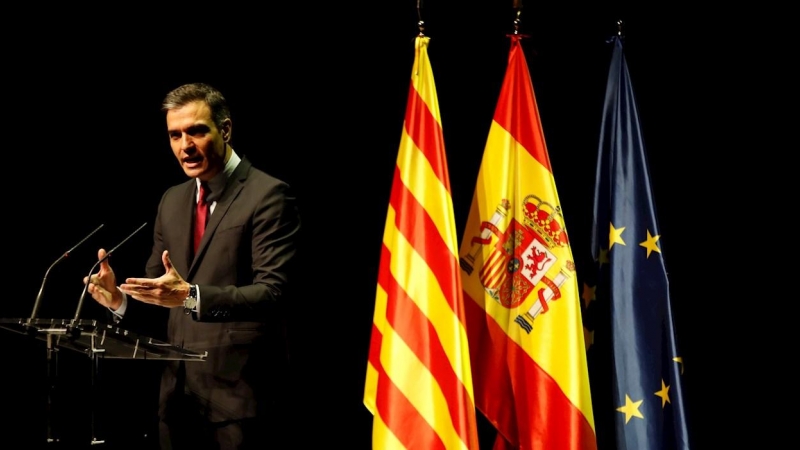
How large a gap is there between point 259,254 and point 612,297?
4.11ft

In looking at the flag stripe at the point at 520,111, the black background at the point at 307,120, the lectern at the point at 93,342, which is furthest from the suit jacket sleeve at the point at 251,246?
the flag stripe at the point at 520,111

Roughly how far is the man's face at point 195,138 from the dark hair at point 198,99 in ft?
0.05

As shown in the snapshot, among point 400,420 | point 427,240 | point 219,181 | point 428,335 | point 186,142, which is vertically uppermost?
point 186,142

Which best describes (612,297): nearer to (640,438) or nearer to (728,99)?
(640,438)

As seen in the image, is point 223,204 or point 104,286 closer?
point 104,286

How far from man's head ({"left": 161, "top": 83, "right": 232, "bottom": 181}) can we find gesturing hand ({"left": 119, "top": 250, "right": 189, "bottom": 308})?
1.78ft

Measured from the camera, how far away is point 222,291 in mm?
2625

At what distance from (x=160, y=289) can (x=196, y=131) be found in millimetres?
705

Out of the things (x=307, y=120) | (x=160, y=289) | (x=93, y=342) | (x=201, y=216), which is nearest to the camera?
(x=93, y=342)

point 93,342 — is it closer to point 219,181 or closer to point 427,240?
point 219,181

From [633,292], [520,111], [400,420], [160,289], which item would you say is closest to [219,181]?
[160,289]

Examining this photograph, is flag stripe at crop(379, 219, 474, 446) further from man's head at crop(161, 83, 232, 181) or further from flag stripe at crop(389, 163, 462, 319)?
man's head at crop(161, 83, 232, 181)

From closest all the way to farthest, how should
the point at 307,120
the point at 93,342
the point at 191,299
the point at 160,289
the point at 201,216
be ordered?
1. the point at 93,342
2. the point at 160,289
3. the point at 191,299
4. the point at 201,216
5. the point at 307,120

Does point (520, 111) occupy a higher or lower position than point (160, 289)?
higher
